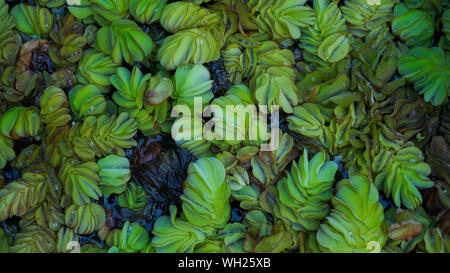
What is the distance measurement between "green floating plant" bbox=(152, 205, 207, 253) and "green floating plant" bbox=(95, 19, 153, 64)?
209mm

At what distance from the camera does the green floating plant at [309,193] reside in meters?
0.51

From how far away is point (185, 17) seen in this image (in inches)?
20.9

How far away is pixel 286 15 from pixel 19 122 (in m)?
0.37

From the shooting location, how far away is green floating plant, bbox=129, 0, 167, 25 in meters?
0.54

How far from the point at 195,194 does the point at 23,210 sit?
0.23m

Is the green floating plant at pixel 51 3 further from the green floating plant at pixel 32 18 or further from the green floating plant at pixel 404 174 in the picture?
the green floating plant at pixel 404 174

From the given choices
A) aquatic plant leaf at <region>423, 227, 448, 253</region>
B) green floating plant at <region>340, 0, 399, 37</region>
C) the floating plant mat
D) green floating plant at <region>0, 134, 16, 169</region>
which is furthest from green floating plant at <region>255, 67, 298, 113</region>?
green floating plant at <region>0, 134, 16, 169</region>

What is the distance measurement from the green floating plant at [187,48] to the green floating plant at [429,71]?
245mm

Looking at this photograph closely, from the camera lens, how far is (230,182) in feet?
1.76

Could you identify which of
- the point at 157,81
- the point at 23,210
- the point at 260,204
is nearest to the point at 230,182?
the point at 260,204

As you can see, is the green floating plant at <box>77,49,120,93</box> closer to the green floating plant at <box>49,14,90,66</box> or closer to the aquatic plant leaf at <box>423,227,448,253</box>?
the green floating plant at <box>49,14,90,66</box>

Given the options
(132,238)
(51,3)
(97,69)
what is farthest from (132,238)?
(51,3)

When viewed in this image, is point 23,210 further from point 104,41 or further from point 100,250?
point 104,41

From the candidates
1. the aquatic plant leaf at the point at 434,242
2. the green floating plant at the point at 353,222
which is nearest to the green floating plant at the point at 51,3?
the green floating plant at the point at 353,222
